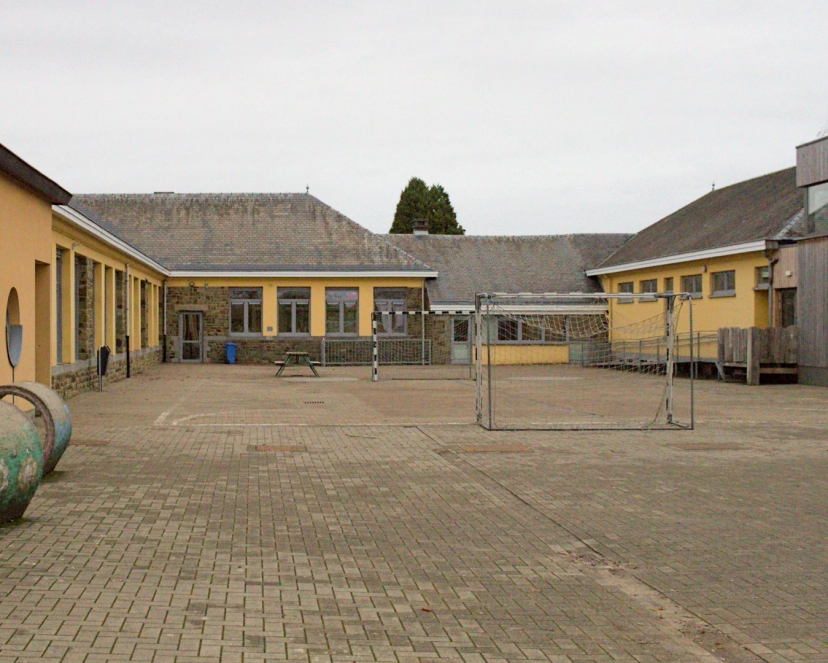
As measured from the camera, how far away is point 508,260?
41188 millimetres

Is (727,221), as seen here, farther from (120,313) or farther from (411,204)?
(411,204)

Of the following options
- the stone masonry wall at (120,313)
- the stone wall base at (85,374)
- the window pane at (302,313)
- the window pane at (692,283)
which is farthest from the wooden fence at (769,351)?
the window pane at (302,313)

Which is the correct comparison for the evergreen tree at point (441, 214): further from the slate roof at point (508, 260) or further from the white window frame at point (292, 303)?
the white window frame at point (292, 303)

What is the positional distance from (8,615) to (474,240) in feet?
124

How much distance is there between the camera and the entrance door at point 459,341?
3750 cm

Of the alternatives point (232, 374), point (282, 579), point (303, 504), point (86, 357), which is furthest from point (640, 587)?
point (232, 374)

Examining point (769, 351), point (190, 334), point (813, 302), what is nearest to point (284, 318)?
point (190, 334)

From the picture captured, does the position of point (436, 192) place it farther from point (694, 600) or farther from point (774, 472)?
point (694, 600)

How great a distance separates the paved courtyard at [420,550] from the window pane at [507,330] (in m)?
24.2

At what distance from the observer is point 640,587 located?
609 cm

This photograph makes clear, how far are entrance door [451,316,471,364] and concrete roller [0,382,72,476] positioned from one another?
28044 mm

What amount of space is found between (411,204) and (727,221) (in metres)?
40.9

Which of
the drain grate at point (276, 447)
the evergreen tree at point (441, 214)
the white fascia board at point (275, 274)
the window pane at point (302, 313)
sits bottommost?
the drain grate at point (276, 447)

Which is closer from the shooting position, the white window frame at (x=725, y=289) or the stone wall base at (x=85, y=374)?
the stone wall base at (x=85, y=374)
